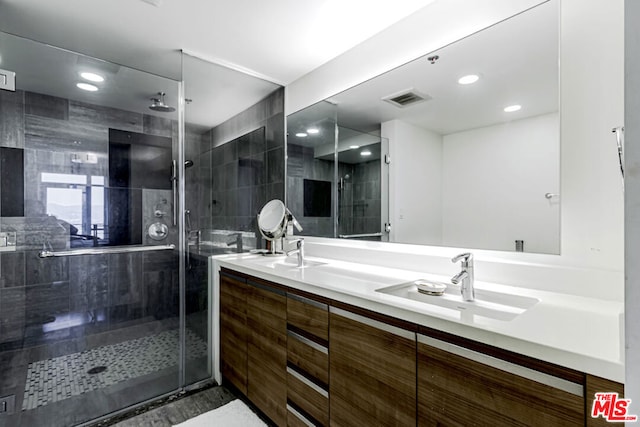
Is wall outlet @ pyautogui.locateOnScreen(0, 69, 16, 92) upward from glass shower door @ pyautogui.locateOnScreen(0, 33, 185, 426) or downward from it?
upward

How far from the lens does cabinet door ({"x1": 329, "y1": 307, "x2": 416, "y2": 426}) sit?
3.40 ft

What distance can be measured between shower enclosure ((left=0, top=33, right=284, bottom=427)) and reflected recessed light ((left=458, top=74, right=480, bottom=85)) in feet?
5.96

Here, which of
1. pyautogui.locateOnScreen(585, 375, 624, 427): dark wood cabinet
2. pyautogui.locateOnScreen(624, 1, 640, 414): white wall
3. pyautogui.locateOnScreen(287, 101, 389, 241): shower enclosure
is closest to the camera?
pyautogui.locateOnScreen(624, 1, 640, 414): white wall

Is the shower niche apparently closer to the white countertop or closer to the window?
the window

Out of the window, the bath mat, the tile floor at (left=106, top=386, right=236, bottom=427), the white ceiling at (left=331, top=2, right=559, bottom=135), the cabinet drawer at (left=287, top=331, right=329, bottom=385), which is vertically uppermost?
the white ceiling at (left=331, top=2, right=559, bottom=135)

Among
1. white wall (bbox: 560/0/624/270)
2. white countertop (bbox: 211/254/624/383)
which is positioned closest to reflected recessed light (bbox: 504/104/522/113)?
white wall (bbox: 560/0/624/270)

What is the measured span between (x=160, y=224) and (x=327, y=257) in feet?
4.15

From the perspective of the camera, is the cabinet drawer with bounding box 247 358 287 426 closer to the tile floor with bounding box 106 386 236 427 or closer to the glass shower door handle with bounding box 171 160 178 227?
the tile floor with bounding box 106 386 236 427

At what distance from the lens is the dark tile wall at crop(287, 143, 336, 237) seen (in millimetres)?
2430

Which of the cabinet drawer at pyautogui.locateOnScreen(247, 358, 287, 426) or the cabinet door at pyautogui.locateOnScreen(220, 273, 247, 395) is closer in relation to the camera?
the cabinet drawer at pyautogui.locateOnScreen(247, 358, 287, 426)

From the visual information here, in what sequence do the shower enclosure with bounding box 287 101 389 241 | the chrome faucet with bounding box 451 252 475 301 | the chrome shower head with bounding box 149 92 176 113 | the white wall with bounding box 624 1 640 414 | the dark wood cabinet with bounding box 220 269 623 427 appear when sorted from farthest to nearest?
1. the chrome shower head with bounding box 149 92 176 113
2. the shower enclosure with bounding box 287 101 389 241
3. the chrome faucet with bounding box 451 252 475 301
4. the dark wood cabinet with bounding box 220 269 623 427
5. the white wall with bounding box 624 1 640 414

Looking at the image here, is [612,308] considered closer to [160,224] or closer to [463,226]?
[463,226]

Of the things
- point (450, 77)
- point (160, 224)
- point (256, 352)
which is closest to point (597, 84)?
point (450, 77)

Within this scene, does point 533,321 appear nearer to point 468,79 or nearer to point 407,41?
point 468,79
